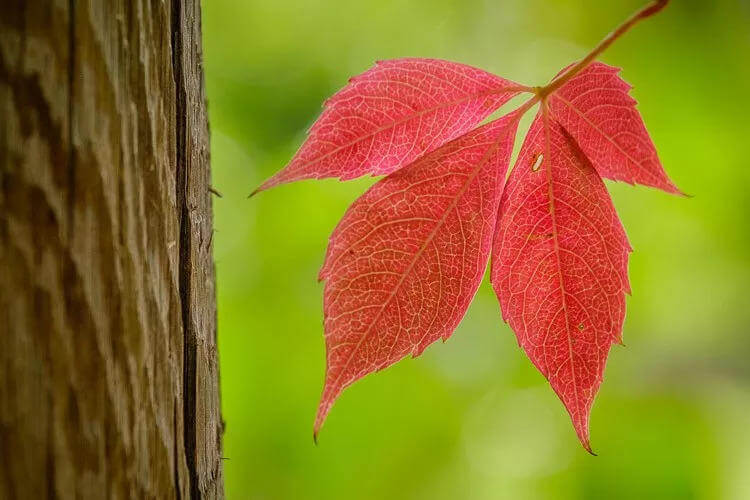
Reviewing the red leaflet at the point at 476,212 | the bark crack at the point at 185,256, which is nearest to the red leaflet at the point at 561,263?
the red leaflet at the point at 476,212

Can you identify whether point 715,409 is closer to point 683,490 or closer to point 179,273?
point 683,490

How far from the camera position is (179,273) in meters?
0.39

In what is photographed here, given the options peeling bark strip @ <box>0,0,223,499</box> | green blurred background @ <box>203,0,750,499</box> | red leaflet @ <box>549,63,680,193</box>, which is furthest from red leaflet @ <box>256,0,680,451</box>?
green blurred background @ <box>203,0,750,499</box>

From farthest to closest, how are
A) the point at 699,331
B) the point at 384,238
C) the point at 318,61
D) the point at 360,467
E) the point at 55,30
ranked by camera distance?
1. the point at 318,61
2. the point at 699,331
3. the point at 360,467
4. the point at 384,238
5. the point at 55,30

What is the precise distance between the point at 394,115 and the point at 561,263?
0.16m

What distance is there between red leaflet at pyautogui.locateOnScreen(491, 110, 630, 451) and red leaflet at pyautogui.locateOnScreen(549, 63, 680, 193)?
23 mm

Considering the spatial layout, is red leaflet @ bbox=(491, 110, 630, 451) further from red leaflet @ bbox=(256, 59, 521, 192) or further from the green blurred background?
the green blurred background

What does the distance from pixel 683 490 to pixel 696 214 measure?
760 millimetres

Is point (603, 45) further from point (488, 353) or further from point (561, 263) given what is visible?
point (488, 353)

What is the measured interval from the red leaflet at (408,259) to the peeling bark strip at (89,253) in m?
0.11

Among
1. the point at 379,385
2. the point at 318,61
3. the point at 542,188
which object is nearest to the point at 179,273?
the point at 542,188

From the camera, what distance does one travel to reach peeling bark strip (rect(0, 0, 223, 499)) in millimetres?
294

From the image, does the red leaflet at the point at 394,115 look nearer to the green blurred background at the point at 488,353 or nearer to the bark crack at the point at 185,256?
the bark crack at the point at 185,256

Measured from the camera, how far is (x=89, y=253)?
1.03 feet
